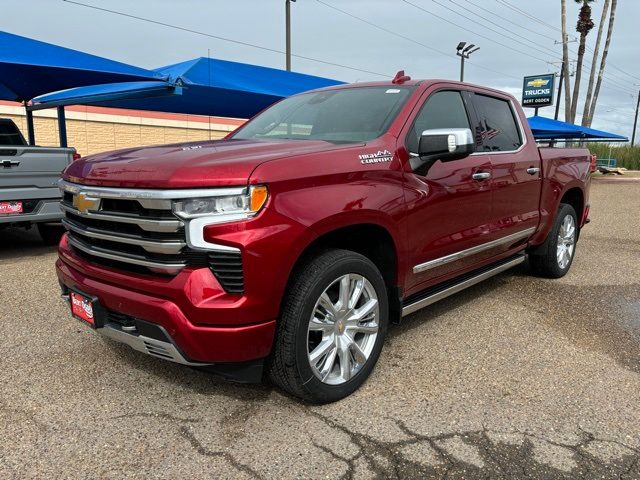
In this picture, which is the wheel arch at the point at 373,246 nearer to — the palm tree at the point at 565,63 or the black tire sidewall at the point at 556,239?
the black tire sidewall at the point at 556,239

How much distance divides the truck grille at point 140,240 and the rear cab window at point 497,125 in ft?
8.29

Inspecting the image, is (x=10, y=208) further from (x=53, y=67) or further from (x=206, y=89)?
(x=206, y=89)

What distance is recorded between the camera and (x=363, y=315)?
3078 millimetres

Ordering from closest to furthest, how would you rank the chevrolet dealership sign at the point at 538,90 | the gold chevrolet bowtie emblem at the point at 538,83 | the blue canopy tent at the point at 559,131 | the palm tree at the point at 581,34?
1. the blue canopy tent at the point at 559,131
2. the palm tree at the point at 581,34
3. the chevrolet dealership sign at the point at 538,90
4. the gold chevrolet bowtie emblem at the point at 538,83

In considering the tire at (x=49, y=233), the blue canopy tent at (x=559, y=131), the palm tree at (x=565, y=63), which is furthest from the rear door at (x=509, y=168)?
the palm tree at (x=565, y=63)

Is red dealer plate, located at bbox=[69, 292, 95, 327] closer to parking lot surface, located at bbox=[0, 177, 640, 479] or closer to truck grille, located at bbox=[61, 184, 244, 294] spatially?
truck grille, located at bbox=[61, 184, 244, 294]

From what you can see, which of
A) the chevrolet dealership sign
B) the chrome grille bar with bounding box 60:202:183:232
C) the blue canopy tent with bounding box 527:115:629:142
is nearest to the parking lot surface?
the chrome grille bar with bounding box 60:202:183:232

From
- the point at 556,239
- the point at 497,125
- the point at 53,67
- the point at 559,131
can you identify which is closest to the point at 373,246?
the point at 497,125

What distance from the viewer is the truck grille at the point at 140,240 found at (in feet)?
8.11

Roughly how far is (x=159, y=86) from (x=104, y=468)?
7219mm

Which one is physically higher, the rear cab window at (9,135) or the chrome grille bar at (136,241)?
the rear cab window at (9,135)

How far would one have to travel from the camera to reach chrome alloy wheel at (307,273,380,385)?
288 centimetres

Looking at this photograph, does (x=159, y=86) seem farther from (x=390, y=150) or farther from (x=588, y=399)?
(x=588, y=399)

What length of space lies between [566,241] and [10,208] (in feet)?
20.9
